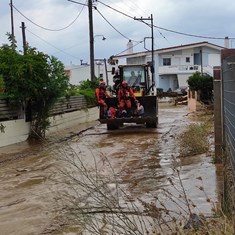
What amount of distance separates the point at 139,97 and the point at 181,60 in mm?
46943

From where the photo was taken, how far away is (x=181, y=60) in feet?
214

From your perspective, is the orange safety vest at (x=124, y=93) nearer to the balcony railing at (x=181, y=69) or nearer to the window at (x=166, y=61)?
the balcony railing at (x=181, y=69)

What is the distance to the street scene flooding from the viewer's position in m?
6.39

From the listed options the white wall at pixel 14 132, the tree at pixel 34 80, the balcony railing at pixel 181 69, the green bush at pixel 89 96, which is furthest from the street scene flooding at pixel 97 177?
the balcony railing at pixel 181 69

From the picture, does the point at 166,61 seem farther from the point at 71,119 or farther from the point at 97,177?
the point at 97,177

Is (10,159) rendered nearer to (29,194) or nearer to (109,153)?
(109,153)

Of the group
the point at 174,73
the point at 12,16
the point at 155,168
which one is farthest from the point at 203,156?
the point at 174,73

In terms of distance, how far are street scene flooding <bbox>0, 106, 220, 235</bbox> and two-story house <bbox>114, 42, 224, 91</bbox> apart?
48220 millimetres

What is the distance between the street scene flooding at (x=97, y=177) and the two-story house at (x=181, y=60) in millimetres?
48220

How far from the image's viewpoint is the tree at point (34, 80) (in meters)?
16.4

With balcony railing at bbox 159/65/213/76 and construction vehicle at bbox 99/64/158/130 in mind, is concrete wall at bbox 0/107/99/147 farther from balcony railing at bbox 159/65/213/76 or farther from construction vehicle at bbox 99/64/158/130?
balcony railing at bbox 159/65/213/76

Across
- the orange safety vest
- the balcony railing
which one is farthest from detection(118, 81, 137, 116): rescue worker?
the balcony railing

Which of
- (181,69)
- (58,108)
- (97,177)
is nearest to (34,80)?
(58,108)

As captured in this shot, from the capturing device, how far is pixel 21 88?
1662 centimetres
